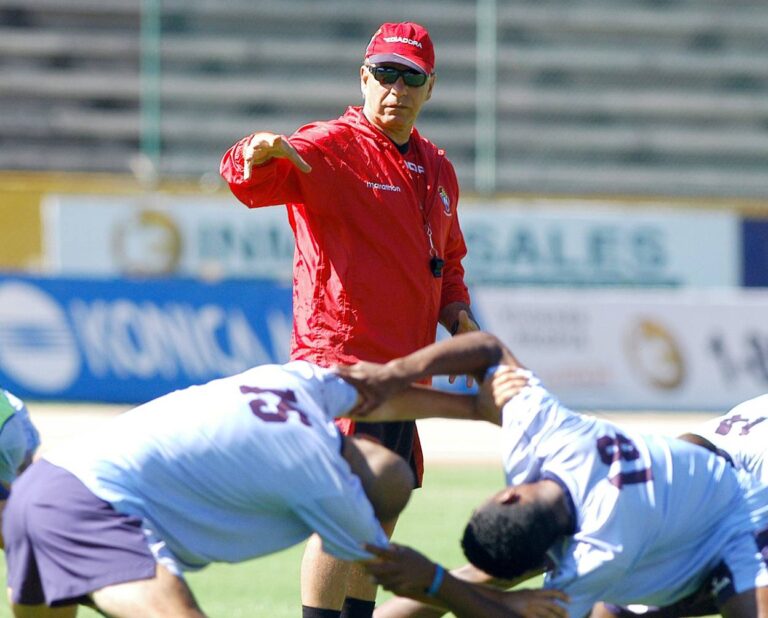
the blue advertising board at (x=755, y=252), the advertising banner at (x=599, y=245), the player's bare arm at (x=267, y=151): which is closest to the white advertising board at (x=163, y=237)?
the advertising banner at (x=599, y=245)

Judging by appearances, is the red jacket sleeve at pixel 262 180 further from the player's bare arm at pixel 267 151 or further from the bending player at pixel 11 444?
the bending player at pixel 11 444

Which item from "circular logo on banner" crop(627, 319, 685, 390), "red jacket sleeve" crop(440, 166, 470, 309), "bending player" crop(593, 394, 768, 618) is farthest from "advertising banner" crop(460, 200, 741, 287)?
"bending player" crop(593, 394, 768, 618)

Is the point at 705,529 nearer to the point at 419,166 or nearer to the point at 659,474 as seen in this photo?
the point at 659,474

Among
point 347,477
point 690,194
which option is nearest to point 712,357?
point 690,194

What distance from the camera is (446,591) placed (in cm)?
449

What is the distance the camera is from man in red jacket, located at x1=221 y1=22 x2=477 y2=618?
5684 millimetres

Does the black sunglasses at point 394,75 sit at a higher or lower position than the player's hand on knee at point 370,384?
higher

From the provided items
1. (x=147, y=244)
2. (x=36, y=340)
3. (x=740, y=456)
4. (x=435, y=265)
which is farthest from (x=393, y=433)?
(x=147, y=244)

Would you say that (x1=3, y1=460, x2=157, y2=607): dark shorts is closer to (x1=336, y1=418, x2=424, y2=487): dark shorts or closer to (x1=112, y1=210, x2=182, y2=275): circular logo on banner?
(x1=336, y1=418, x2=424, y2=487): dark shorts

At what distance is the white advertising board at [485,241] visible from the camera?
18.2 metres

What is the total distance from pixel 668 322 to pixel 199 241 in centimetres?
579

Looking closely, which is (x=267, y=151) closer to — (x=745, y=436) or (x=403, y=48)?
(x=403, y=48)

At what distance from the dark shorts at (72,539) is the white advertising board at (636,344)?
38.5ft

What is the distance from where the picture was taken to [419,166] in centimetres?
603
